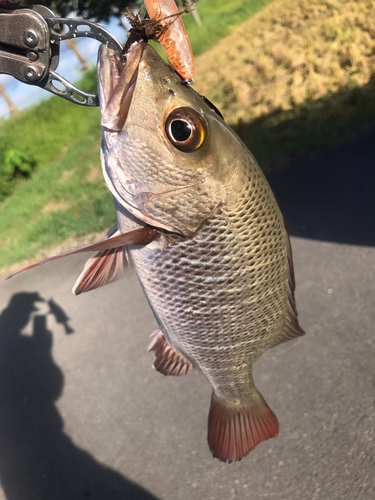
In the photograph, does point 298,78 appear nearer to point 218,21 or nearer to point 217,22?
point 217,22

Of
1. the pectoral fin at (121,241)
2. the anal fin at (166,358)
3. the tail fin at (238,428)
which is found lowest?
the tail fin at (238,428)

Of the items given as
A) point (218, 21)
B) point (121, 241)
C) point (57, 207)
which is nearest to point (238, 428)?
point (121, 241)

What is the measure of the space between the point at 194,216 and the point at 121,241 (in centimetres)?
26

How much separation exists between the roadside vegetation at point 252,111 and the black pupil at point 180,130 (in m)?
4.78

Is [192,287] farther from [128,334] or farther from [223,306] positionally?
[128,334]

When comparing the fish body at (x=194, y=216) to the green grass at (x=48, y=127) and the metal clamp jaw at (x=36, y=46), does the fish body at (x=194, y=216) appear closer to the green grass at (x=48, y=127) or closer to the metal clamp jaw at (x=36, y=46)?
the metal clamp jaw at (x=36, y=46)

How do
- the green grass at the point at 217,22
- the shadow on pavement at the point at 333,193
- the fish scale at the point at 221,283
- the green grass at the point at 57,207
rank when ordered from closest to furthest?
the fish scale at the point at 221,283 < the shadow on pavement at the point at 333,193 < the green grass at the point at 57,207 < the green grass at the point at 217,22

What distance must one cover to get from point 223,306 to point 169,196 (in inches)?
17.8

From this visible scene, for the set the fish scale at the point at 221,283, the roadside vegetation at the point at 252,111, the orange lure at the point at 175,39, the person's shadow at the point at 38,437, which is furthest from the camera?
the roadside vegetation at the point at 252,111

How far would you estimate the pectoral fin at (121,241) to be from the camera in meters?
0.99

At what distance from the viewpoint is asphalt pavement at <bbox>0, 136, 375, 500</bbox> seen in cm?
276

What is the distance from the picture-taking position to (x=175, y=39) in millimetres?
938

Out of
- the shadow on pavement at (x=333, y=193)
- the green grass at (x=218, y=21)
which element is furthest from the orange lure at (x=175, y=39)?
the green grass at (x=218, y=21)

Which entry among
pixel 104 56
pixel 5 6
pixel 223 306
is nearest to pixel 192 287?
pixel 223 306
